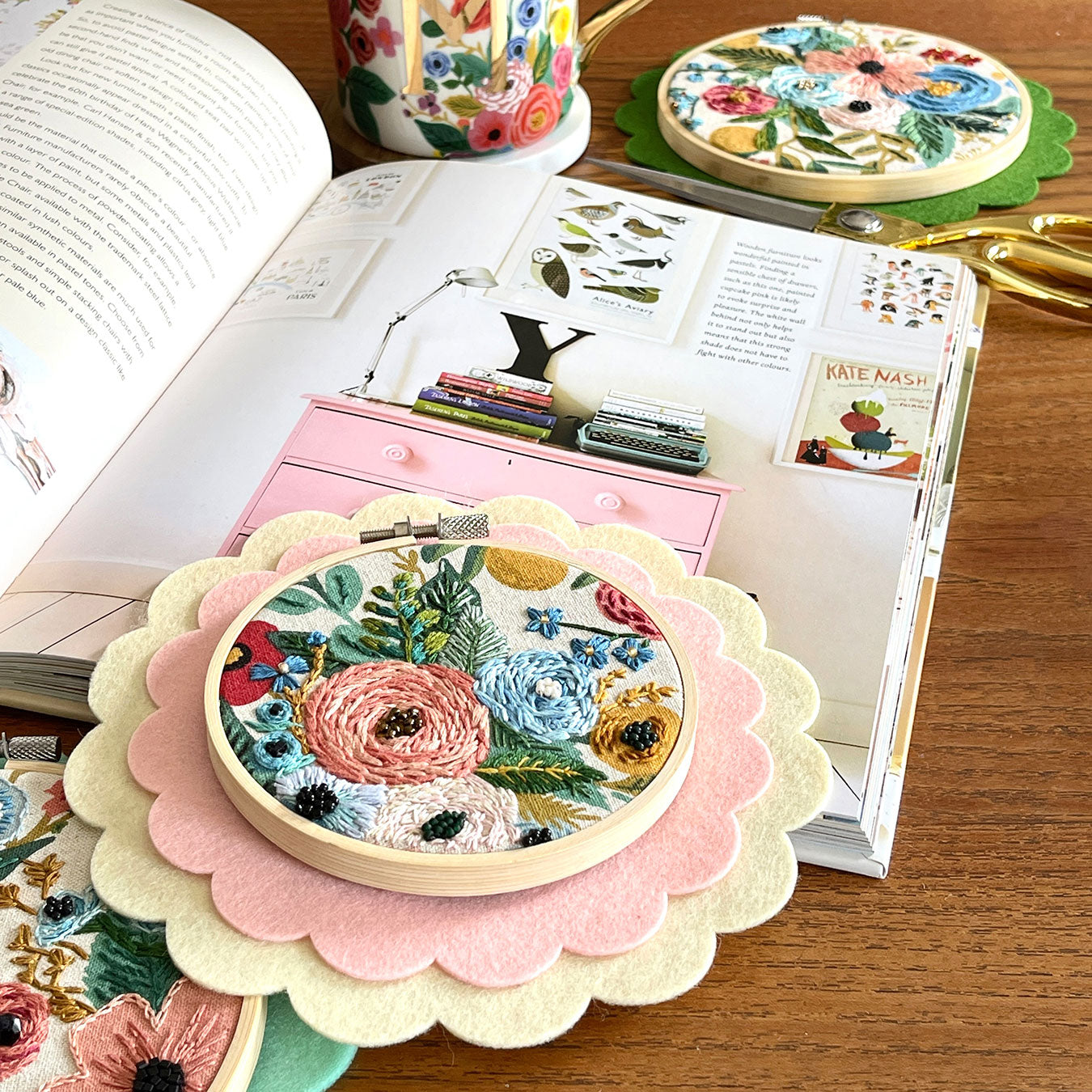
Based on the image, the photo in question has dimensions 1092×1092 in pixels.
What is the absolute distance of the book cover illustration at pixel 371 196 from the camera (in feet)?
2.18

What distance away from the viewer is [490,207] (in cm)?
66

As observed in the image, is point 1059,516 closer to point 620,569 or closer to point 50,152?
point 620,569

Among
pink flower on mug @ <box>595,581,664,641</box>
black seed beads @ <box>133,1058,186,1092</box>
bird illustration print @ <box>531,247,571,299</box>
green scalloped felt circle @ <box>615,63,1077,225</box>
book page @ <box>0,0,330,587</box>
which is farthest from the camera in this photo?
green scalloped felt circle @ <box>615,63,1077,225</box>

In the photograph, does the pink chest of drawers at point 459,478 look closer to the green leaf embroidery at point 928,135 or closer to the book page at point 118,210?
the book page at point 118,210

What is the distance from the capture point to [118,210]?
1.92 ft

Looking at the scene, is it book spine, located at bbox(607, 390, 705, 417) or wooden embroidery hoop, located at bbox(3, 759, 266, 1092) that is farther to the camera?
book spine, located at bbox(607, 390, 705, 417)

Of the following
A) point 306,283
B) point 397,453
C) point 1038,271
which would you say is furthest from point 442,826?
point 1038,271

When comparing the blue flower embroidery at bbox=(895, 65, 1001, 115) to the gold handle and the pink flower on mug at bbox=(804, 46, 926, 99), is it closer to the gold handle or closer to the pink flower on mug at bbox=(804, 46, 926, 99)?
the pink flower on mug at bbox=(804, 46, 926, 99)

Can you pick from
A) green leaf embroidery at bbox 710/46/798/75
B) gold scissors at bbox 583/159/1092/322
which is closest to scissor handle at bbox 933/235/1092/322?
gold scissors at bbox 583/159/1092/322

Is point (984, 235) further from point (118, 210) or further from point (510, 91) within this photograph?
point (118, 210)

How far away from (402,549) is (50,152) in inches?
12.6

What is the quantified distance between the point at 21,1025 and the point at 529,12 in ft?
1.95

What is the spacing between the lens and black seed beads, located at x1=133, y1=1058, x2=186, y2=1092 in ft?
1.01

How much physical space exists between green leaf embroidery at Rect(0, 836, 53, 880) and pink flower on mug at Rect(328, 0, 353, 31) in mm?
523
